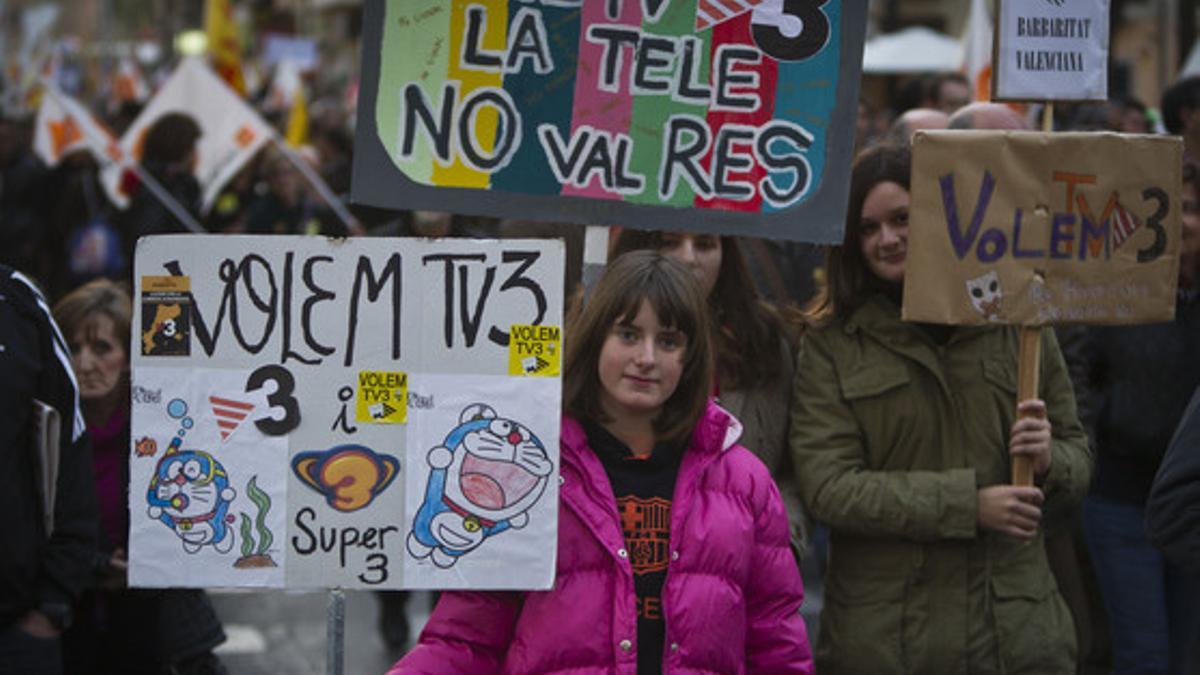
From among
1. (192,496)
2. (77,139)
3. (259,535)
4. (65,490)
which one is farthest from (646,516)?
(77,139)

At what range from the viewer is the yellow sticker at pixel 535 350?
381 centimetres

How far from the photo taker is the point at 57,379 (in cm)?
433

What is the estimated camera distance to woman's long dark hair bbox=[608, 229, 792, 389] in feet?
15.6

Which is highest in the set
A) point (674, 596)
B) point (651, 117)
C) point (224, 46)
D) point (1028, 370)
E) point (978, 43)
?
point (224, 46)

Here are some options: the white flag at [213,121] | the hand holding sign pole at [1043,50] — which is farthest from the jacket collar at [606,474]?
the white flag at [213,121]

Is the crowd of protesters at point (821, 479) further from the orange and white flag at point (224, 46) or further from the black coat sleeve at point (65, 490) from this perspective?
the orange and white flag at point (224, 46)

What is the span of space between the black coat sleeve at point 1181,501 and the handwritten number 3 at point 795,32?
123cm

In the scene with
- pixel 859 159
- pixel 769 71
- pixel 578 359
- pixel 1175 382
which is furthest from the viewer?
pixel 1175 382

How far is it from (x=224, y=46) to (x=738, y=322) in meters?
14.5

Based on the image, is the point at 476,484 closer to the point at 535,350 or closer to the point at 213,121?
the point at 535,350

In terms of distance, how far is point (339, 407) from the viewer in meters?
3.84

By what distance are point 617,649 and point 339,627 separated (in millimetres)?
578

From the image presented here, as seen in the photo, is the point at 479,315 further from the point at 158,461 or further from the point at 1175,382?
the point at 1175,382

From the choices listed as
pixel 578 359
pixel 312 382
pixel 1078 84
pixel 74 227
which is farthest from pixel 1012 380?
pixel 74 227
